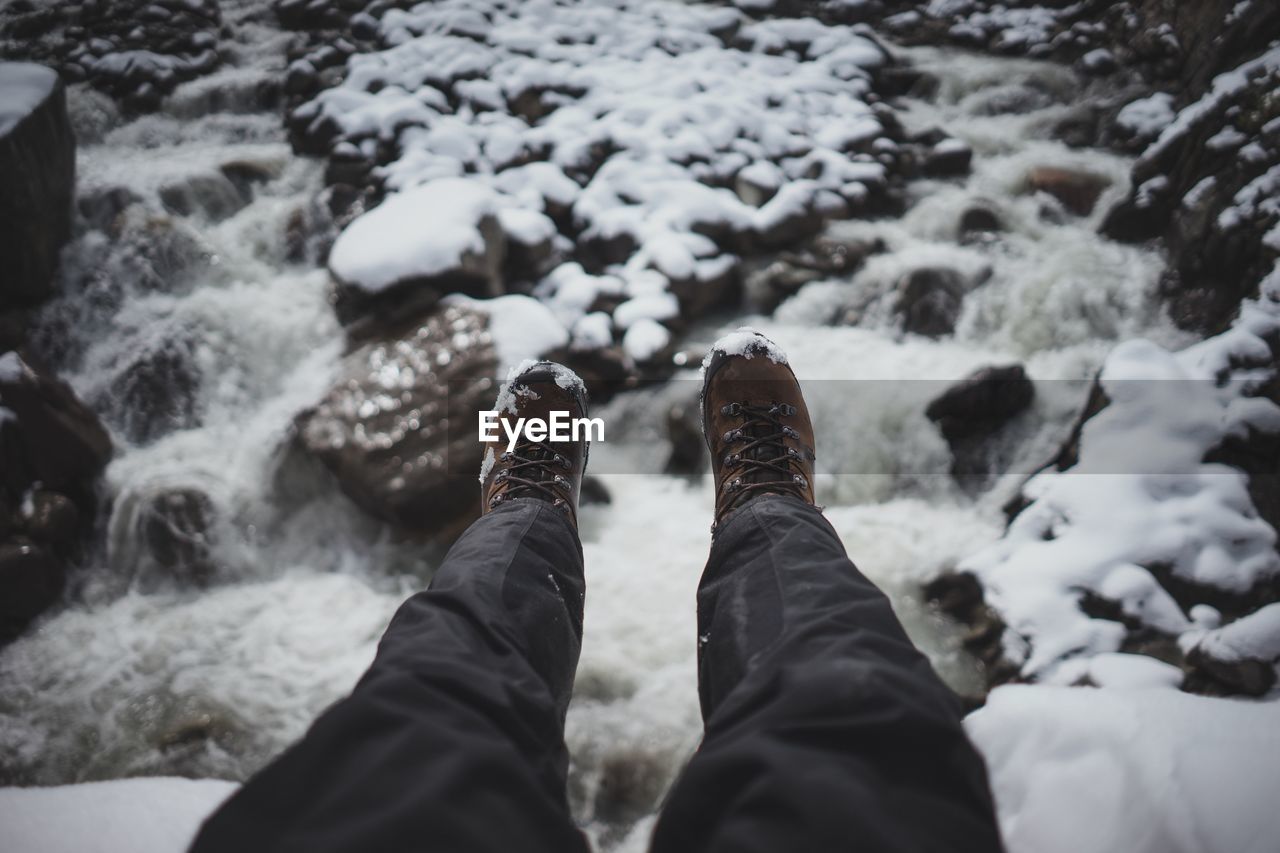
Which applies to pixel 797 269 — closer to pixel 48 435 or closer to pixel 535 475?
pixel 535 475

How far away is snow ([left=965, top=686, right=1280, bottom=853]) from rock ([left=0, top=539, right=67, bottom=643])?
2.83 meters

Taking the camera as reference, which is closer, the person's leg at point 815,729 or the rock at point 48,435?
the person's leg at point 815,729

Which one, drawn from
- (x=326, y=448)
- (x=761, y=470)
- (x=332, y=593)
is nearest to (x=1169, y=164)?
(x=761, y=470)

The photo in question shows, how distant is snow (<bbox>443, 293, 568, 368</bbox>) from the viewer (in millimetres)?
2271

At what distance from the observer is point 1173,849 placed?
0.73 m

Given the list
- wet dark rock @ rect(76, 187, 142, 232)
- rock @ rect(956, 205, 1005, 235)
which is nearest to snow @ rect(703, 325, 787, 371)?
rock @ rect(956, 205, 1005, 235)

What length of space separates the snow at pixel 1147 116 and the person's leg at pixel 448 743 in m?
4.44

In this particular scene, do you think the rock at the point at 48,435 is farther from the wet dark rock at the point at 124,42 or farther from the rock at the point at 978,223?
the rock at the point at 978,223

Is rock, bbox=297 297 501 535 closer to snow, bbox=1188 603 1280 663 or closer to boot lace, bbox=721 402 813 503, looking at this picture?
boot lace, bbox=721 402 813 503

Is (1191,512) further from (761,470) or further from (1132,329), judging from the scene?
(1132,329)

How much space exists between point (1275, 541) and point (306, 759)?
2.08 meters

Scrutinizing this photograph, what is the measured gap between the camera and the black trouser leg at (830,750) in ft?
1.68

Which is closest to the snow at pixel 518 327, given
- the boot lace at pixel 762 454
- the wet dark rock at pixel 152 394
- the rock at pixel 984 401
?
the boot lace at pixel 762 454

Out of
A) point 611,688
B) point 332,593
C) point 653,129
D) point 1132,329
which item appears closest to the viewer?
point 611,688
